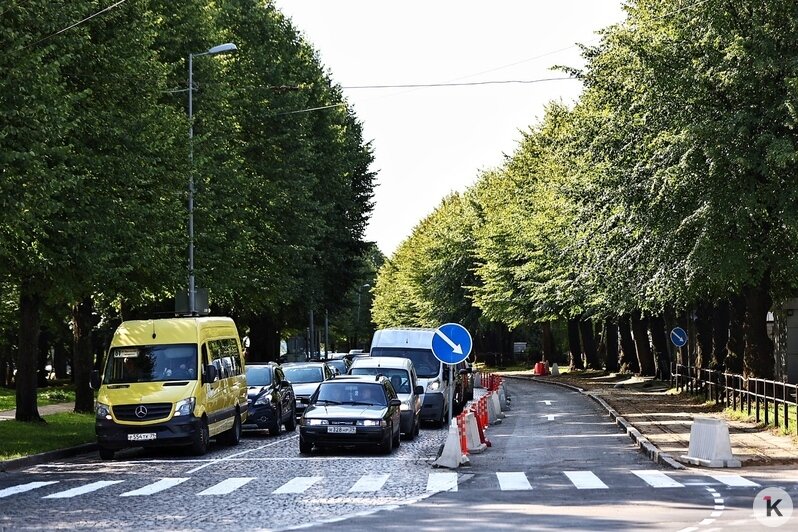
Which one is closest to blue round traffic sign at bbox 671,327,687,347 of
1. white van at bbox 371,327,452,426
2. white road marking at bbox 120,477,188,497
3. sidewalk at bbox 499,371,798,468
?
sidewalk at bbox 499,371,798,468

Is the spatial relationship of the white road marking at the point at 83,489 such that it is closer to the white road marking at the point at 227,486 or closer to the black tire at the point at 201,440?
the white road marking at the point at 227,486

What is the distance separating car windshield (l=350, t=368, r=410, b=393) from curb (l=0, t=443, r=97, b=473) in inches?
254

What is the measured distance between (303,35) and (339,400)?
131 ft

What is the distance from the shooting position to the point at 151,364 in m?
25.7

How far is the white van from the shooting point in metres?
32.7

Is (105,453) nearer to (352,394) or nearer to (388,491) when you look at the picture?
(352,394)

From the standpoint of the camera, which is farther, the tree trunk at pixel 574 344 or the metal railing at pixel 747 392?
the tree trunk at pixel 574 344

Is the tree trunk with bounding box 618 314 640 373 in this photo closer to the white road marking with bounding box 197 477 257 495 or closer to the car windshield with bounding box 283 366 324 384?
the car windshield with bounding box 283 366 324 384

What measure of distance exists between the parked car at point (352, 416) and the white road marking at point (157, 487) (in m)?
4.72

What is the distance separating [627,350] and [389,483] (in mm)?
50848

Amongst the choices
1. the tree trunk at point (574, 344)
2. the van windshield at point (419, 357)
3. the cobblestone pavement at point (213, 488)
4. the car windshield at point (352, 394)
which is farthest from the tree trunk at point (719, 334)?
the tree trunk at point (574, 344)

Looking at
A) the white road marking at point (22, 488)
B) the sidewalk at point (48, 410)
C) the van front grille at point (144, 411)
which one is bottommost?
the white road marking at point (22, 488)

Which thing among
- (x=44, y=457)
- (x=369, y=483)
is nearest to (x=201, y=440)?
(x=44, y=457)

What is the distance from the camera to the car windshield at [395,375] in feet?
95.7
